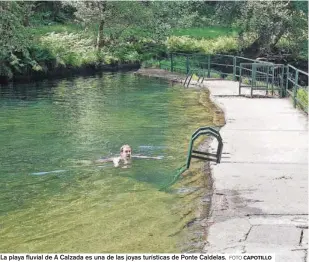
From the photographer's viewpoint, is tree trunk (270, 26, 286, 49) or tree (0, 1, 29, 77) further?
tree trunk (270, 26, 286, 49)

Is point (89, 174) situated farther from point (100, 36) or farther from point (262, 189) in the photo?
point (100, 36)

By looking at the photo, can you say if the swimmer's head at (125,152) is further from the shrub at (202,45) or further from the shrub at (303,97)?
the shrub at (202,45)

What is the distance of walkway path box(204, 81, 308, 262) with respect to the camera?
652 centimetres

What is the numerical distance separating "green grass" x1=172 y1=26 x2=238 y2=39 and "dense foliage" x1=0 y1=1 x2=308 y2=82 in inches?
9.0

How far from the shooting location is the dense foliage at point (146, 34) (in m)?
34.3

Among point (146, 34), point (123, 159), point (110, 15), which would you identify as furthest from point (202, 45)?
point (123, 159)

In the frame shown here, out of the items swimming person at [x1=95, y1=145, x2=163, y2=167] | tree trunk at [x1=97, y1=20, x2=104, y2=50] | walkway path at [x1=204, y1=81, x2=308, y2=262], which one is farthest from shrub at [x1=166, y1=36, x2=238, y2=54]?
swimming person at [x1=95, y1=145, x2=163, y2=167]

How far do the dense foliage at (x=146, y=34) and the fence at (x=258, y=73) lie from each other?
241cm

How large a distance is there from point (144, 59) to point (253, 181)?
32153 millimetres

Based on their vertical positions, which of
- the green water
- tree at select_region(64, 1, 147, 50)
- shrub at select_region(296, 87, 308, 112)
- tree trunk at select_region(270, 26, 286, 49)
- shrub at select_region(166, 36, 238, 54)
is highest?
tree at select_region(64, 1, 147, 50)

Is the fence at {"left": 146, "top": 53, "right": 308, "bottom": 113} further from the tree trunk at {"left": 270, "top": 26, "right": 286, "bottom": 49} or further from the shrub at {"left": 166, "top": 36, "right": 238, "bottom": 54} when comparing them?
the tree trunk at {"left": 270, "top": 26, "right": 286, "bottom": 49}

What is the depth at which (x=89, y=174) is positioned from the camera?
10.5m

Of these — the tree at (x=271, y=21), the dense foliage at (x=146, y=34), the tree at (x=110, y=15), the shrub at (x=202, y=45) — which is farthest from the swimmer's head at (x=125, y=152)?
the shrub at (x=202, y=45)

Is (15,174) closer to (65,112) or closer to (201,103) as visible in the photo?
(65,112)
